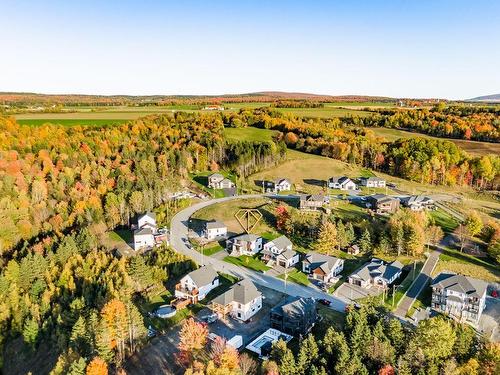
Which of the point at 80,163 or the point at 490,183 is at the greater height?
the point at 80,163

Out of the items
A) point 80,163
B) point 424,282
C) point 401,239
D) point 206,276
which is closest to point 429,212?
point 401,239

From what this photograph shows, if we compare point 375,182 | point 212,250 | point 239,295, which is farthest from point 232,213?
point 375,182

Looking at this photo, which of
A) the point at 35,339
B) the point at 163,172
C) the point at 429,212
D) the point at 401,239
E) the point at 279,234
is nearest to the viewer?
the point at 35,339

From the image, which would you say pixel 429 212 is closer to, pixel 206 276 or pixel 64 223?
pixel 206 276

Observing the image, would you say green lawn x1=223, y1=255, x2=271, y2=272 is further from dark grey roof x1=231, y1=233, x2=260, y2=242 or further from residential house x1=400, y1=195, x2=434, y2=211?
residential house x1=400, y1=195, x2=434, y2=211

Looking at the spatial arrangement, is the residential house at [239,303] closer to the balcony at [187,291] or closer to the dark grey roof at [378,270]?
the balcony at [187,291]

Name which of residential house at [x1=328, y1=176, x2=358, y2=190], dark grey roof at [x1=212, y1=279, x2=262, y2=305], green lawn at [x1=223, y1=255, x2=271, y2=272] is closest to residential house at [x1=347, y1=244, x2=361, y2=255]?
green lawn at [x1=223, y1=255, x2=271, y2=272]
